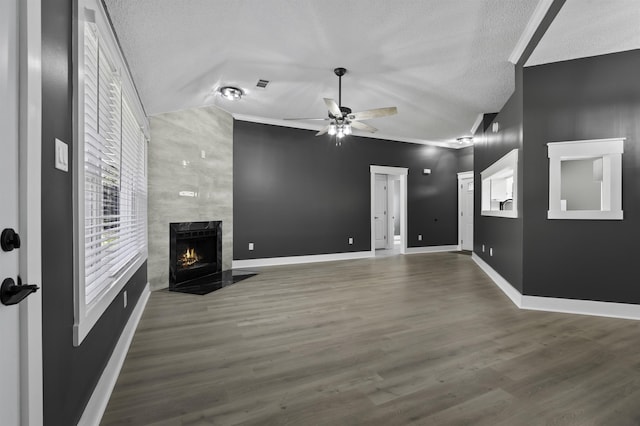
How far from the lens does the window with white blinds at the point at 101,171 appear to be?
5.10ft

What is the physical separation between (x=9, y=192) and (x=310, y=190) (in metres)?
5.89

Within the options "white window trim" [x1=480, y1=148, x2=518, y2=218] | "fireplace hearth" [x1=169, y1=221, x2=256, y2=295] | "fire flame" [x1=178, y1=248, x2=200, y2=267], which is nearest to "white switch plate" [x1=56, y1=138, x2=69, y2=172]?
"fireplace hearth" [x1=169, y1=221, x2=256, y2=295]

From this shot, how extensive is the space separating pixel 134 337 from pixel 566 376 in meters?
3.34

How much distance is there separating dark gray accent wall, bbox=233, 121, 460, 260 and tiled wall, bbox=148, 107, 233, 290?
1.47 feet

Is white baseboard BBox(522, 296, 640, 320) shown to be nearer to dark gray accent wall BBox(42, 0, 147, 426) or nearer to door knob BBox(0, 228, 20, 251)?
dark gray accent wall BBox(42, 0, 147, 426)

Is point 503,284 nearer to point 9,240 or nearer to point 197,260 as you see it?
point 197,260

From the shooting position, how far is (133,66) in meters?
2.76

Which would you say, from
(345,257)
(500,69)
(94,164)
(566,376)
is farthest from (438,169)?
(94,164)

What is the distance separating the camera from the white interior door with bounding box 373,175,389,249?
29.0 feet

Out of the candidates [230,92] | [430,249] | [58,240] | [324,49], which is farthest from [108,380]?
[430,249]

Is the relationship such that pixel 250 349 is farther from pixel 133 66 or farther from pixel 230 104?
pixel 230 104

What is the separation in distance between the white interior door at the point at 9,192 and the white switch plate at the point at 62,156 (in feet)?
1.18

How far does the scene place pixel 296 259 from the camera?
21.5 feet

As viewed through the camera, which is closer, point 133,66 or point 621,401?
point 621,401
